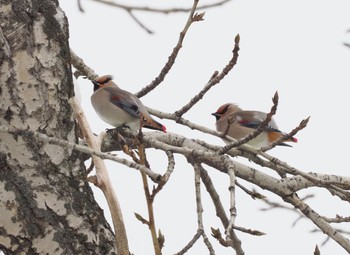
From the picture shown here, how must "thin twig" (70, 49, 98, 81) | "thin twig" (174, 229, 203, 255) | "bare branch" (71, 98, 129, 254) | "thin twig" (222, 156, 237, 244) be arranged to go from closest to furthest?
"bare branch" (71, 98, 129, 254) < "thin twig" (174, 229, 203, 255) < "thin twig" (222, 156, 237, 244) < "thin twig" (70, 49, 98, 81)

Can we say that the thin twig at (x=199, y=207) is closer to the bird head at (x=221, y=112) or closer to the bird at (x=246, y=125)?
the bird at (x=246, y=125)

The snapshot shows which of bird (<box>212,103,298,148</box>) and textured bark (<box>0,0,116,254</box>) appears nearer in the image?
textured bark (<box>0,0,116,254</box>)

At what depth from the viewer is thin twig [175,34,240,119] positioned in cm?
342

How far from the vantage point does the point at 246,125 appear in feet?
24.6

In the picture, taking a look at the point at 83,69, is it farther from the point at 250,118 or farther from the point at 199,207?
the point at 250,118

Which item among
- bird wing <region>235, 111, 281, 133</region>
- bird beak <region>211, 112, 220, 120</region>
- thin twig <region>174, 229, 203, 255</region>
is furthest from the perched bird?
thin twig <region>174, 229, 203, 255</region>

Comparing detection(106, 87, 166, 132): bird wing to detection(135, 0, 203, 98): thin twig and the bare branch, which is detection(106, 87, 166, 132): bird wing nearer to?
detection(135, 0, 203, 98): thin twig

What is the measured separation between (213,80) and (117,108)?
8.27 feet

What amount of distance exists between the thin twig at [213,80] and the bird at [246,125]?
3122 millimetres

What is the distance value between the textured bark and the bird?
3927 millimetres

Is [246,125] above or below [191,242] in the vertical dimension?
above

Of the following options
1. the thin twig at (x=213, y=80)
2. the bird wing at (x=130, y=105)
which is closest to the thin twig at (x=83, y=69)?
the bird wing at (x=130, y=105)

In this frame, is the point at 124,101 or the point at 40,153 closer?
the point at 40,153

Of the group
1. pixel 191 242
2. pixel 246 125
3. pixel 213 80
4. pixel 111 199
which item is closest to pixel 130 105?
pixel 246 125
